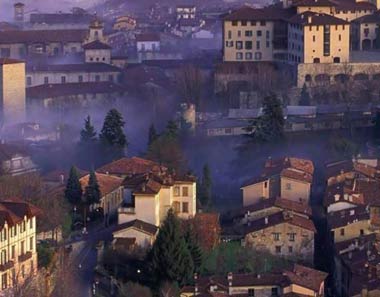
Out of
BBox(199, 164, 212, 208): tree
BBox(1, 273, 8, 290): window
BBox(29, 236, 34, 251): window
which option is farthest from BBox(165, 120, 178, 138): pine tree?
BBox(1, 273, 8, 290): window

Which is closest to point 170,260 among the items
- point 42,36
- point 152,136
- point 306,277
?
point 306,277

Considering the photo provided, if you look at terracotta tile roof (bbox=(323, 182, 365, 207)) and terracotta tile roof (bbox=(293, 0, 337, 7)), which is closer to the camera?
terracotta tile roof (bbox=(323, 182, 365, 207))

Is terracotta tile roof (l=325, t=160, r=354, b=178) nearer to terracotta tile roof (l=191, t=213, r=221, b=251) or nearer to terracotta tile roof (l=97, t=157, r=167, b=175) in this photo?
terracotta tile roof (l=97, t=157, r=167, b=175)

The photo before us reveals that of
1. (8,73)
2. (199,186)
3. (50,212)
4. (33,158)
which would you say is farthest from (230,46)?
(50,212)

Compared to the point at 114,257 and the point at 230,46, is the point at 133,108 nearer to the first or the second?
the point at 230,46

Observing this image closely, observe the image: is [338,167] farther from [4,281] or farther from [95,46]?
[95,46]
